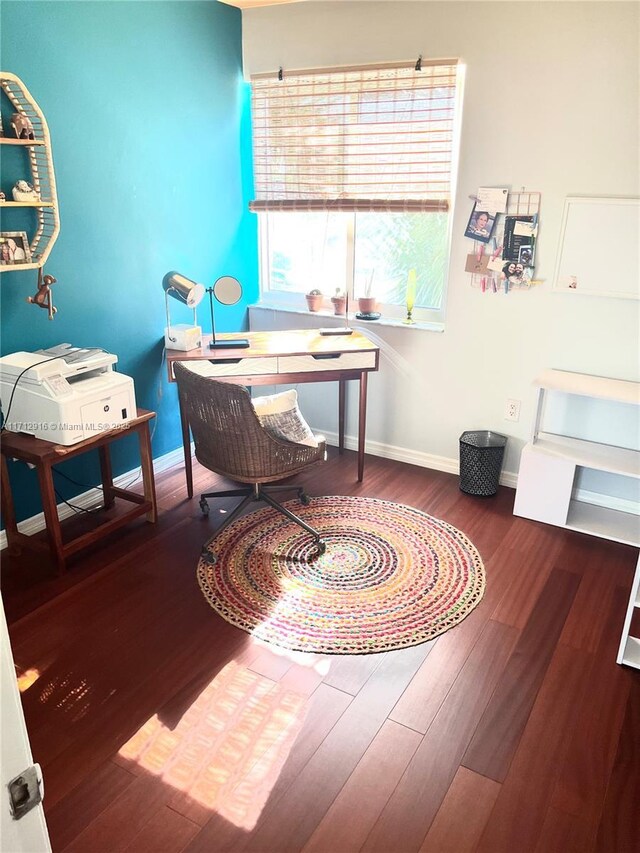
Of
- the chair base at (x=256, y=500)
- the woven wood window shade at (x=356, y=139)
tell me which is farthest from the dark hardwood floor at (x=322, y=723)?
the woven wood window shade at (x=356, y=139)

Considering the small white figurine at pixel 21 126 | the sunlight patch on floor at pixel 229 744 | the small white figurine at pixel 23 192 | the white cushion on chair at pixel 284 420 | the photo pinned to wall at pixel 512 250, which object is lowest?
the sunlight patch on floor at pixel 229 744

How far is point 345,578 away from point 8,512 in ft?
4.79

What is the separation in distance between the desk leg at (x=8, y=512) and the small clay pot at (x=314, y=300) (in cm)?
192

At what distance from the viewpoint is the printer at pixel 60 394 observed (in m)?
2.46

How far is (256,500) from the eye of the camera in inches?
118

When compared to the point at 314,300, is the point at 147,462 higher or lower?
lower

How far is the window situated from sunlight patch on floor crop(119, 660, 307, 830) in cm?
226

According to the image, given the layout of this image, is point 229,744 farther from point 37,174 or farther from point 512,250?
point 512,250

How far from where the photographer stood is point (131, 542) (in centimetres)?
288

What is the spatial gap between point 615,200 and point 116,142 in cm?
226

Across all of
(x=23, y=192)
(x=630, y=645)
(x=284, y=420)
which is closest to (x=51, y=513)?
(x=284, y=420)

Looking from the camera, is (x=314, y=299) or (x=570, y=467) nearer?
(x=570, y=467)

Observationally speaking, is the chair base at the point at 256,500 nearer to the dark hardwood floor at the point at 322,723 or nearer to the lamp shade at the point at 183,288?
the dark hardwood floor at the point at 322,723

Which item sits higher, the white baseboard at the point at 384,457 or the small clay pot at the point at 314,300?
the small clay pot at the point at 314,300
